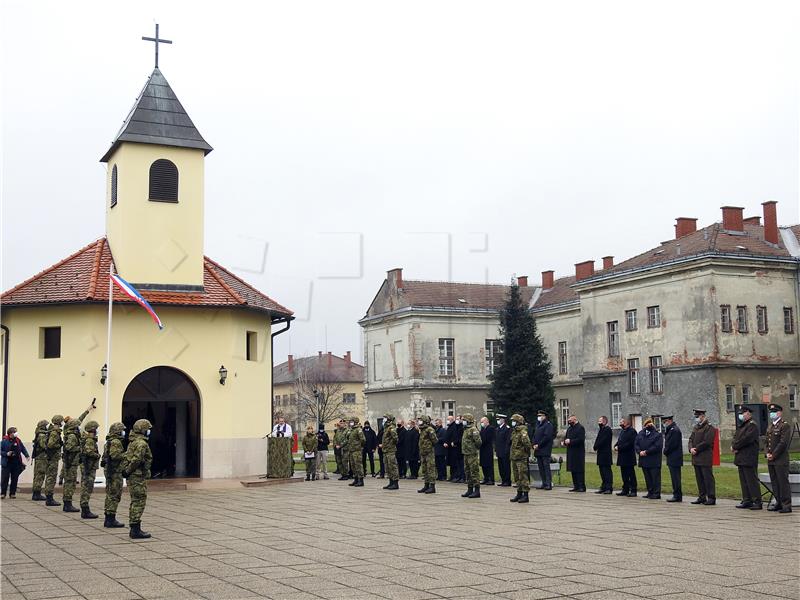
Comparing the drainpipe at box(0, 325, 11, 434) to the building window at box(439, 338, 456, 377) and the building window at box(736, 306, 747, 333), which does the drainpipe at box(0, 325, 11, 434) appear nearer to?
the building window at box(736, 306, 747, 333)

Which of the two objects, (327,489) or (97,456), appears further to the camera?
(327,489)

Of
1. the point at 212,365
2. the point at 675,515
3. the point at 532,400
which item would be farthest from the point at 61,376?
the point at 532,400

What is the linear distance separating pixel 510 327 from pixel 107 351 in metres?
31.8

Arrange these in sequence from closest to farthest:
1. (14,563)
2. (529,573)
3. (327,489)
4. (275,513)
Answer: (529,573), (14,563), (275,513), (327,489)

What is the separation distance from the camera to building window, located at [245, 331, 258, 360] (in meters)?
25.9

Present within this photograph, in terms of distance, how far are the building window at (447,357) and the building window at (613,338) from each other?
1496cm

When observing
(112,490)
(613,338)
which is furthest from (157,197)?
(613,338)

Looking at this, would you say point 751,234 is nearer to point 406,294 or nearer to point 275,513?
point 406,294

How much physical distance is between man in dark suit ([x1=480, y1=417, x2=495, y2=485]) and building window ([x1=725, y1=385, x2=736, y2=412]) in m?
21.2

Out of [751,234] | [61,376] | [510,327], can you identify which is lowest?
[61,376]

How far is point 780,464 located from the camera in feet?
50.7

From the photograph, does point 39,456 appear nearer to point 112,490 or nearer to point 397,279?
point 112,490

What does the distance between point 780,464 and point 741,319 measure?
92.9 feet

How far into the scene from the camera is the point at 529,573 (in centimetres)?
980
